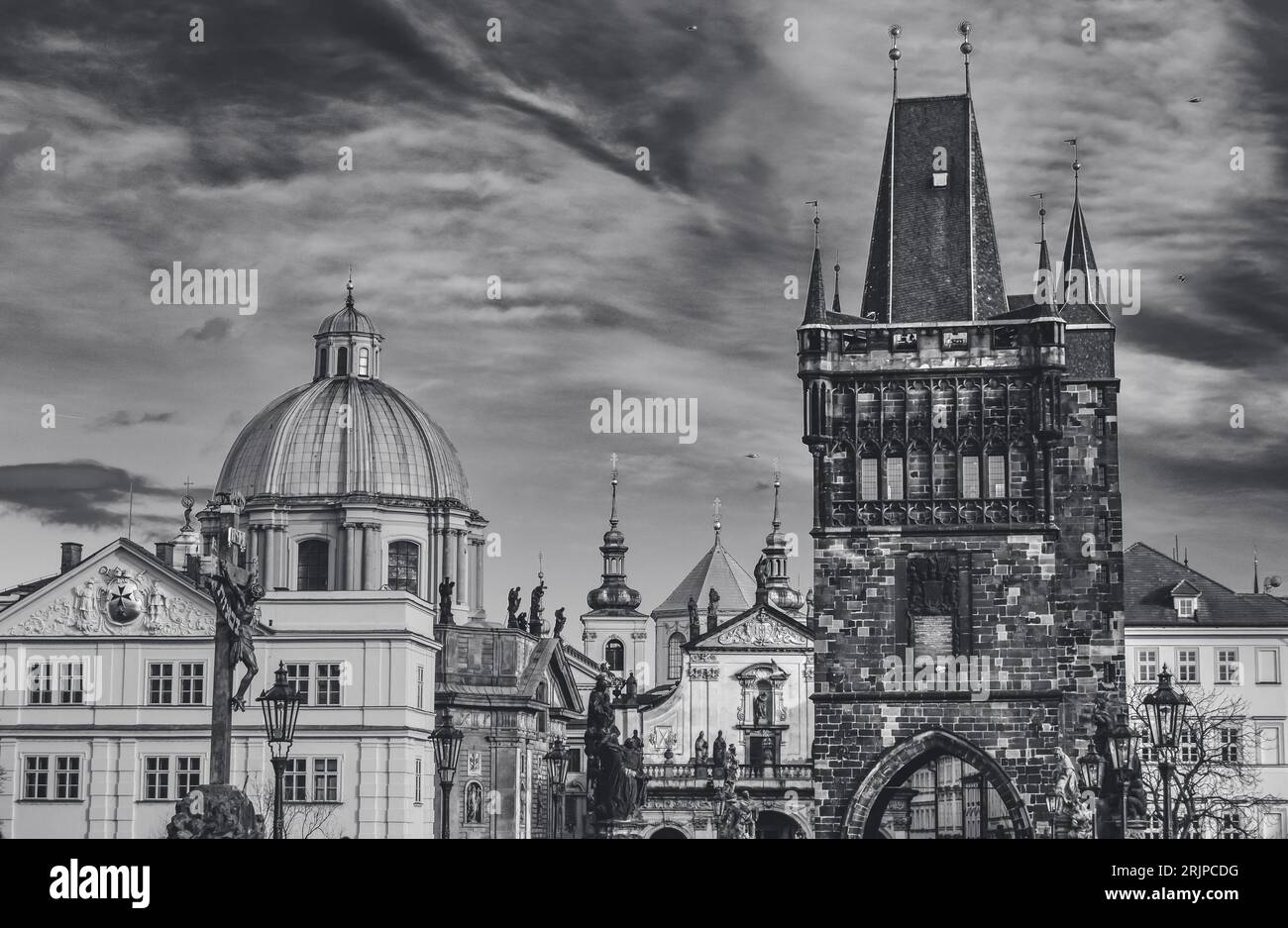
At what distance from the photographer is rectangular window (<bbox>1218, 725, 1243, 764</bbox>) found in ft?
225

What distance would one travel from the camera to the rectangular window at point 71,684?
218 ft

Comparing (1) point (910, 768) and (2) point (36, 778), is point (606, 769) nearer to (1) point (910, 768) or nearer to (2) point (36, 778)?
(1) point (910, 768)


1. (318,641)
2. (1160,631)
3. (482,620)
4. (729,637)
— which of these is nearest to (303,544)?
(482,620)

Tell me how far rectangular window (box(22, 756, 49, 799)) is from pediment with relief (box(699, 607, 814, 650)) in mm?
44251

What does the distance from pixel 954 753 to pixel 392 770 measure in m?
17.2

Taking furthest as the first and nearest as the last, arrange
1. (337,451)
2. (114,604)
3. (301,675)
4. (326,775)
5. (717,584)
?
(717,584) → (337,451) → (301,675) → (326,775) → (114,604)

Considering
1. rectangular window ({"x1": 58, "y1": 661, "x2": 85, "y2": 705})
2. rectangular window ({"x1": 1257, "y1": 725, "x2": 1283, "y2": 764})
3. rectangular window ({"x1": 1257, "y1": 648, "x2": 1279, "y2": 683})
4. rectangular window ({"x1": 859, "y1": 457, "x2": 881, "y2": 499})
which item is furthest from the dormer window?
rectangular window ({"x1": 58, "y1": 661, "x2": 85, "y2": 705})

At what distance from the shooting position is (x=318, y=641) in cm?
6750

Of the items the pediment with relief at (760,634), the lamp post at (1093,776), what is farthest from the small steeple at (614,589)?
the lamp post at (1093,776)

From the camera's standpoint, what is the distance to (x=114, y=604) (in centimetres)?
6625

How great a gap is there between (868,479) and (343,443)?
89.8ft

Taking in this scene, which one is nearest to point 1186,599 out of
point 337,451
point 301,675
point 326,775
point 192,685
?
point 337,451

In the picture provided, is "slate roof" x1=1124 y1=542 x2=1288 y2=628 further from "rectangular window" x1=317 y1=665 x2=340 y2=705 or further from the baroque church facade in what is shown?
"rectangular window" x1=317 y1=665 x2=340 y2=705

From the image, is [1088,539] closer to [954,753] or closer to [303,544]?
[954,753]
